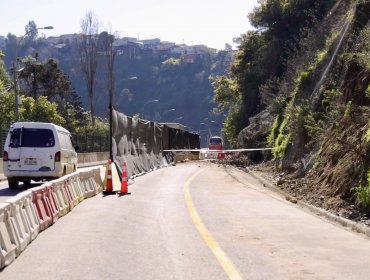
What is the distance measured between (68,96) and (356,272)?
80.1 meters

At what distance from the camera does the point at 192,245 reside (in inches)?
374

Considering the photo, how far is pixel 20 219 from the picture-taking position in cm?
915

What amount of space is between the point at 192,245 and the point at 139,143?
20728 millimetres

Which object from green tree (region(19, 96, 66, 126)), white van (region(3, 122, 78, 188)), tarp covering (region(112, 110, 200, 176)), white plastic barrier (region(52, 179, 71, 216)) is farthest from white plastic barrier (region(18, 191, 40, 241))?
green tree (region(19, 96, 66, 126))

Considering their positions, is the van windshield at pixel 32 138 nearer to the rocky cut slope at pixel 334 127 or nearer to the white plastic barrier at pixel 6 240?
the rocky cut slope at pixel 334 127

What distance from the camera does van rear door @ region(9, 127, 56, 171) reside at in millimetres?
19953

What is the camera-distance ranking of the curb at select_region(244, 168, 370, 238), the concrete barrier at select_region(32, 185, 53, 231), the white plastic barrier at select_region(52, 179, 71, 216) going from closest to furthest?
1. the concrete barrier at select_region(32, 185, 53, 231)
2. the curb at select_region(244, 168, 370, 238)
3. the white plastic barrier at select_region(52, 179, 71, 216)

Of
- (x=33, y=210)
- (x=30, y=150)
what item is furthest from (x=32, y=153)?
(x=33, y=210)

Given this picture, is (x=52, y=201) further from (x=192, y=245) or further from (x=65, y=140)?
(x=65, y=140)

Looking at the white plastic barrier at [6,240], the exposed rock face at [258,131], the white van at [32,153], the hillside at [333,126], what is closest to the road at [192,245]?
the white plastic barrier at [6,240]

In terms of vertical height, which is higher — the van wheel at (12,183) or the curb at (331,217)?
the van wheel at (12,183)

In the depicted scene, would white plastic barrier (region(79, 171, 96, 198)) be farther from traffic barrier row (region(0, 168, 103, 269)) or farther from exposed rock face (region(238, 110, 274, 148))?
exposed rock face (region(238, 110, 274, 148))

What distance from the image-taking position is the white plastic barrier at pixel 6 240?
7810mm

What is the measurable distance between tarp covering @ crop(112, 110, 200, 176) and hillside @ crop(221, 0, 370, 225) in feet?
20.6
